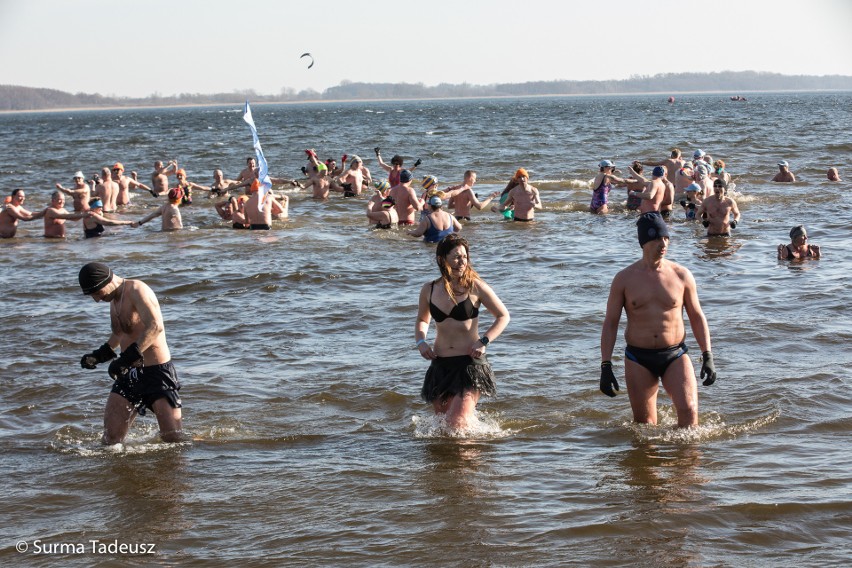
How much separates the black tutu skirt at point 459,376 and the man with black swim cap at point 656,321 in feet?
2.50

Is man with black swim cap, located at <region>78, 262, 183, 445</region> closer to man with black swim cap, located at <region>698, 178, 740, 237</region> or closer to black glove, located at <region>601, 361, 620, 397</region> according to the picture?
black glove, located at <region>601, 361, 620, 397</region>

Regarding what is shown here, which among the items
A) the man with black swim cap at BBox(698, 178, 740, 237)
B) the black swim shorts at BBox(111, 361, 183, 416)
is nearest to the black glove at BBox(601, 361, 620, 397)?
the black swim shorts at BBox(111, 361, 183, 416)

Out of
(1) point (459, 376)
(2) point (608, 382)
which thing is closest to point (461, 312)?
(1) point (459, 376)

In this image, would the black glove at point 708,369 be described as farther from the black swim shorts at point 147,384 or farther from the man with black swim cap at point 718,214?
the man with black swim cap at point 718,214

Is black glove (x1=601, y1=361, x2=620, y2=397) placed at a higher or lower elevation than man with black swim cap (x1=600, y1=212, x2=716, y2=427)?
lower

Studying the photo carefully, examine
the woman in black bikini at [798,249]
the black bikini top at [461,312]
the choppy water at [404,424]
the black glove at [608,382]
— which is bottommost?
the choppy water at [404,424]

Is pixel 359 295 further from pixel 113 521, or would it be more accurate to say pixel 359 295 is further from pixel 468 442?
pixel 113 521

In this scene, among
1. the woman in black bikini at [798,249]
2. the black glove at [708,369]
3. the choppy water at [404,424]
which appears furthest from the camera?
the woman in black bikini at [798,249]

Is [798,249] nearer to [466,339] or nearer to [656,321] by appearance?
[656,321]

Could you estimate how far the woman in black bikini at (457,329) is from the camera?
642 centimetres

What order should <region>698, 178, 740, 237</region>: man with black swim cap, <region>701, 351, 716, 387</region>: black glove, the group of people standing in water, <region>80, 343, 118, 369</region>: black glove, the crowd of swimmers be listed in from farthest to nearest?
the crowd of swimmers, <region>698, 178, 740, 237</region>: man with black swim cap, <region>80, 343, 118, 369</region>: black glove, the group of people standing in water, <region>701, 351, 716, 387</region>: black glove

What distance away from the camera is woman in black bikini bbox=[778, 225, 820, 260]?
13.7 meters

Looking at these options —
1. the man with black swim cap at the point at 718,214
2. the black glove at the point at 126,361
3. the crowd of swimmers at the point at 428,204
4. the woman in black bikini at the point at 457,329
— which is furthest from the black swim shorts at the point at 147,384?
the man with black swim cap at the point at 718,214

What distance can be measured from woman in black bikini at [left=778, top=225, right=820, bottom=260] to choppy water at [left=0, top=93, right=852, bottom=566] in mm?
249
